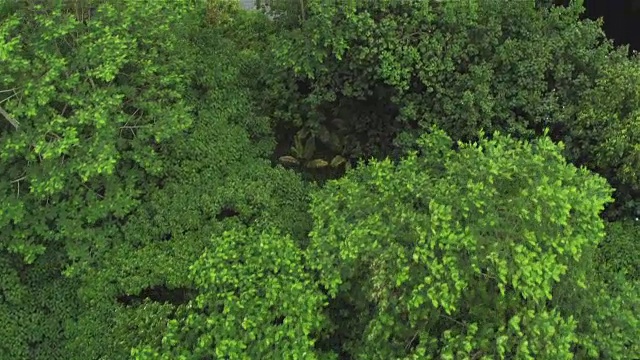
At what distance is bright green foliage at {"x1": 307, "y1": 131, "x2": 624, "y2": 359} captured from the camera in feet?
9.70

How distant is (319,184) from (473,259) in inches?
81.0

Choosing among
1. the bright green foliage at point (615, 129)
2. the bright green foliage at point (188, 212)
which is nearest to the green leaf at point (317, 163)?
the bright green foliage at point (188, 212)

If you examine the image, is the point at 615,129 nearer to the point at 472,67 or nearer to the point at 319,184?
the point at 472,67

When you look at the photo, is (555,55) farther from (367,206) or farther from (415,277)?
(415,277)

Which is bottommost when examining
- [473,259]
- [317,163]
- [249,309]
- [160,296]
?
[160,296]

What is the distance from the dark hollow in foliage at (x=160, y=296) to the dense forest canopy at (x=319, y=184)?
15 mm

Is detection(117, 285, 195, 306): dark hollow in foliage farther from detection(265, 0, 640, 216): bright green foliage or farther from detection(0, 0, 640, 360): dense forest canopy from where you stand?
detection(265, 0, 640, 216): bright green foliage

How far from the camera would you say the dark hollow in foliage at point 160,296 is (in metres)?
3.94

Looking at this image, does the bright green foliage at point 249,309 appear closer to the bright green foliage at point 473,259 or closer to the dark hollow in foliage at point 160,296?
the bright green foliage at point 473,259

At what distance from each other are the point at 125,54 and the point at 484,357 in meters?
3.01

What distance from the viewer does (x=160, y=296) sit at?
4051 millimetres

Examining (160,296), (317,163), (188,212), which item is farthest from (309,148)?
(160,296)

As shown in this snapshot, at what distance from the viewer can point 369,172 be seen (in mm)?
4133

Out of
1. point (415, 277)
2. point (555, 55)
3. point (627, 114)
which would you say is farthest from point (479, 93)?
point (415, 277)
